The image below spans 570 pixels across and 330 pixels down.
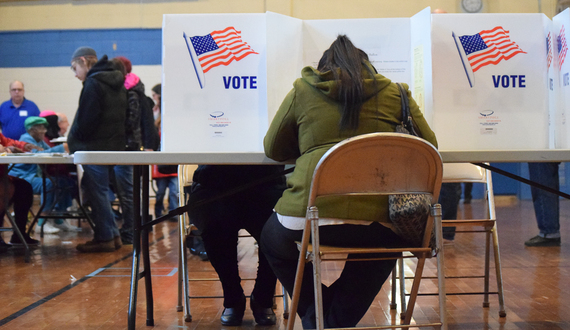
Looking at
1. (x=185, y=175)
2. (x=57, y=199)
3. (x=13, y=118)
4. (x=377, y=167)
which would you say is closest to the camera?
(x=377, y=167)

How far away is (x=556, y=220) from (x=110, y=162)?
3.67 meters

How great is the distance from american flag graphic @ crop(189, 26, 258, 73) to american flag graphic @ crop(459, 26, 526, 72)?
32.5 inches

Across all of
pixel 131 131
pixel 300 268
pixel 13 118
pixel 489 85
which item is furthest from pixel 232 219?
pixel 13 118

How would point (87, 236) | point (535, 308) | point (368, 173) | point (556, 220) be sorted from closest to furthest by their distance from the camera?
point (368, 173) → point (535, 308) → point (556, 220) → point (87, 236)

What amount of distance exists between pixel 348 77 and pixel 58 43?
794cm

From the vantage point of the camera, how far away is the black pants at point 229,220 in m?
2.04

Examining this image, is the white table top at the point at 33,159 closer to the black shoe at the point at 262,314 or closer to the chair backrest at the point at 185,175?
the chair backrest at the point at 185,175

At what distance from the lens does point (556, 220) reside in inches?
162

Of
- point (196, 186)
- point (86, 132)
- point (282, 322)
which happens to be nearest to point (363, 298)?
point (282, 322)

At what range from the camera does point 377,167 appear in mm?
1338

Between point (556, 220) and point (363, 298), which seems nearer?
point (363, 298)

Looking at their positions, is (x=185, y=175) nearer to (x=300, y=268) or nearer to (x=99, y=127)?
(x=300, y=268)

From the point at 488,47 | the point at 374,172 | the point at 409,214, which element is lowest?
the point at 409,214

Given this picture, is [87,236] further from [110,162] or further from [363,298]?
[363,298]
